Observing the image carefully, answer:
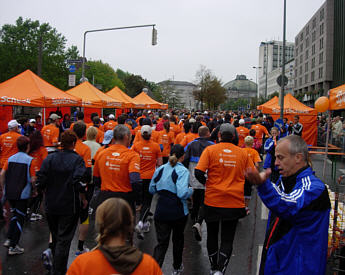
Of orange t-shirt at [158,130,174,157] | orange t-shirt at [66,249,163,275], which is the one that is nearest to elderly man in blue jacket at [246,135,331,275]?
orange t-shirt at [66,249,163,275]

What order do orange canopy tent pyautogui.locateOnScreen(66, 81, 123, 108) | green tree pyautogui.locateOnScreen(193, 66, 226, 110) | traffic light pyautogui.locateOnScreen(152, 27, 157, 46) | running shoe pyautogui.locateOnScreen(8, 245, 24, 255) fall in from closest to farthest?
running shoe pyautogui.locateOnScreen(8, 245, 24, 255) → orange canopy tent pyautogui.locateOnScreen(66, 81, 123, 108) → traffic light pyautogui.locateOnScreen(152, 27, 157, 46) → green tree pyautogui.locateOnScreen(193, 66, 226, 110)

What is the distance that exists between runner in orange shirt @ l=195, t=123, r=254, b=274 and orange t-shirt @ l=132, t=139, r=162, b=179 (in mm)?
2000

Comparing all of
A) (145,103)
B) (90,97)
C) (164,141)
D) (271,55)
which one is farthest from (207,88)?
(271,55)

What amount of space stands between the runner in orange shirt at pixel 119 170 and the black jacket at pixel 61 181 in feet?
1.29

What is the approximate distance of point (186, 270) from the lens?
189 inches

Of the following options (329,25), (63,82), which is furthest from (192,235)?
(329,25)

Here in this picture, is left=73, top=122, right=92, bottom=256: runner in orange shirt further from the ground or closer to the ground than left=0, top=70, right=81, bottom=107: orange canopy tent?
closer to the ground

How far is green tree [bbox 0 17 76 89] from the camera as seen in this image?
47.0 m

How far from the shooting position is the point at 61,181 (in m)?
4.26

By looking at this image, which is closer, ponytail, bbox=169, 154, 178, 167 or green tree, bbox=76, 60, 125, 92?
ponytail, bbox=169, 154, 178, 167

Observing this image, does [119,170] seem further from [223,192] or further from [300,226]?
[300,226]

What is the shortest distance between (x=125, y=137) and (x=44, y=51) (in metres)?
50.6

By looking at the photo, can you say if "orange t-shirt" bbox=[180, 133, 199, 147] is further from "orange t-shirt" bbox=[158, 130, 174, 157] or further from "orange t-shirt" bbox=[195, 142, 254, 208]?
"orange t-shirt" bbox=[195, 142, 254, 208]

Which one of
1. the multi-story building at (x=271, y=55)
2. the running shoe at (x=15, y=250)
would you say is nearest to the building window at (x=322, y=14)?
the running shoe at (x=15, y=250)
